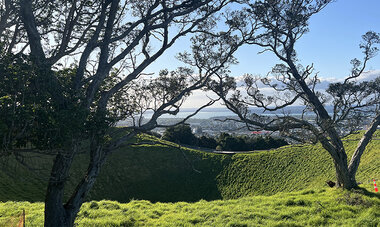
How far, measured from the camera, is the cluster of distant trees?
4197 centimetres

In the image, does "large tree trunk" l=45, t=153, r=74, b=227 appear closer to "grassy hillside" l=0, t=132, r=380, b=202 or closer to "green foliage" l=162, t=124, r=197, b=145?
"grassy hillside" l=0, t=132, r=380, b=202

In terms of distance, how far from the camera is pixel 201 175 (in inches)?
1171

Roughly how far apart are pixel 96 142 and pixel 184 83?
5792mm

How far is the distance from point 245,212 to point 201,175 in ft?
62.7

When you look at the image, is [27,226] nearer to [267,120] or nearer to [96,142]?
[96,142]

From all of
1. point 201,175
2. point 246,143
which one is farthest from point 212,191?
point 246,143

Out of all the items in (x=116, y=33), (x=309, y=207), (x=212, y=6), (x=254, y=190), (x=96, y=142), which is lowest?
(x=254, y=190)

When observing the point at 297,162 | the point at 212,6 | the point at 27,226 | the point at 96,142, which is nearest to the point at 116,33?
the point at 212,6

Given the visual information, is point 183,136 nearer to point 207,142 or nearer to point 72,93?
point 207,142

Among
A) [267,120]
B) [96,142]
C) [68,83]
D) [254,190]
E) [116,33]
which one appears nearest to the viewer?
[68,83]

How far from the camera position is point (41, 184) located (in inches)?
932

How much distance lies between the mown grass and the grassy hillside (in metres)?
11.0

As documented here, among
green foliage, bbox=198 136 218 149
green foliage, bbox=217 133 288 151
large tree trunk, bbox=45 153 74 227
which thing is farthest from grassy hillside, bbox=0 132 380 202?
large tree trunk, bbox=45 153 74 227

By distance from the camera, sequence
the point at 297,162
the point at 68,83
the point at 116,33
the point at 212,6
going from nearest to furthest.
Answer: the point at 68,83 < the point at 116,33 < the point at 212,6 < the point at 297,162
